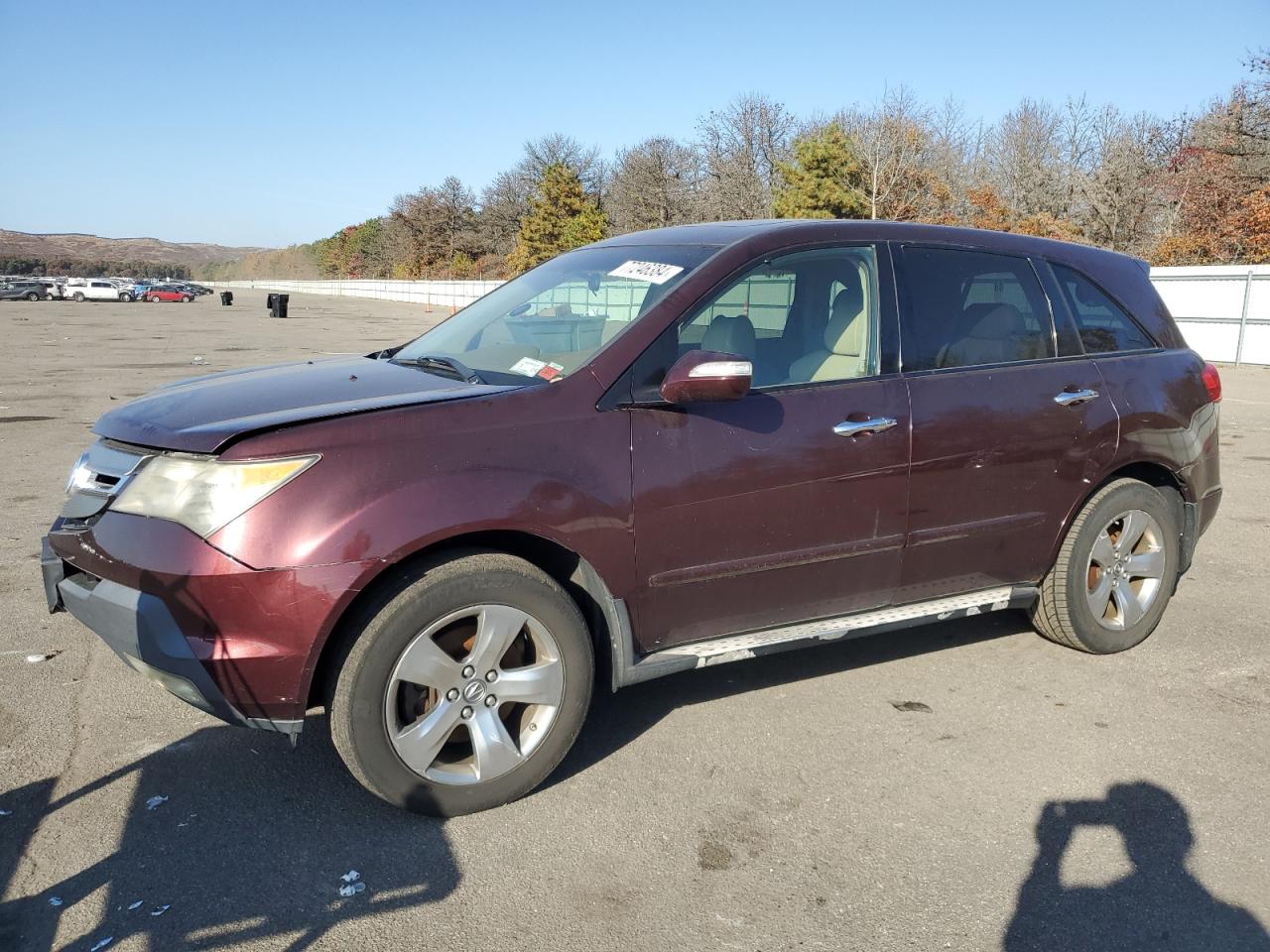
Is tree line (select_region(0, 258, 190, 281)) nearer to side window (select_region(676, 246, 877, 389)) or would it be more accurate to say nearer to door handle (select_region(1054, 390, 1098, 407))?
side window (select_region(676, 246, 877, 389))

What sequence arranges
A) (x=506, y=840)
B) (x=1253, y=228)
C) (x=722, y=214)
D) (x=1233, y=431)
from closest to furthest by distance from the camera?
(x=506, y=840) < (x=1233, y=431) < (x=1253, y=228) < (x=722, y=214)

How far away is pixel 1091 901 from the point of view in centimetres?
281

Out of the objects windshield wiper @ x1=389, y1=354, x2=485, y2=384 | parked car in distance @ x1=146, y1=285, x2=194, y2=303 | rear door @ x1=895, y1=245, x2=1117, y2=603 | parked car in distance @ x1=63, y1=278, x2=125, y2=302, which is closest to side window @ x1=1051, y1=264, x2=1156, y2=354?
rear door @ x1=895, y1=245, x2=1117, y2=603

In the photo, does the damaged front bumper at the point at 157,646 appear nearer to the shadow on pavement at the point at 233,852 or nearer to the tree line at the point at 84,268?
the shadow on pavement at the point at 233,852

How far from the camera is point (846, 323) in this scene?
13.0 feet

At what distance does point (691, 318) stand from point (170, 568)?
1.87 metres

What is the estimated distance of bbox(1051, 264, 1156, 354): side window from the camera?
4.52 metres

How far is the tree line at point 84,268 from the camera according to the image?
130m

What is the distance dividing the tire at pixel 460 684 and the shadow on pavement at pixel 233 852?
0.70 ft

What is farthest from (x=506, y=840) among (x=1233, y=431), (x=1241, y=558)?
(x=1233, y=431)

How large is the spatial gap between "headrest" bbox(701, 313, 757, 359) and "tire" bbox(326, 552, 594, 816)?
1103 mm

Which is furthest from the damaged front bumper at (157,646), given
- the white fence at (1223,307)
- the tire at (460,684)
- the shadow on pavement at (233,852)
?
the white fence at (1223,307)

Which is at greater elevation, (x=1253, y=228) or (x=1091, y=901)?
(x=1253, y=228)

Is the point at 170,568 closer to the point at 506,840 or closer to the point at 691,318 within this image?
Answer: the point at 506,840
